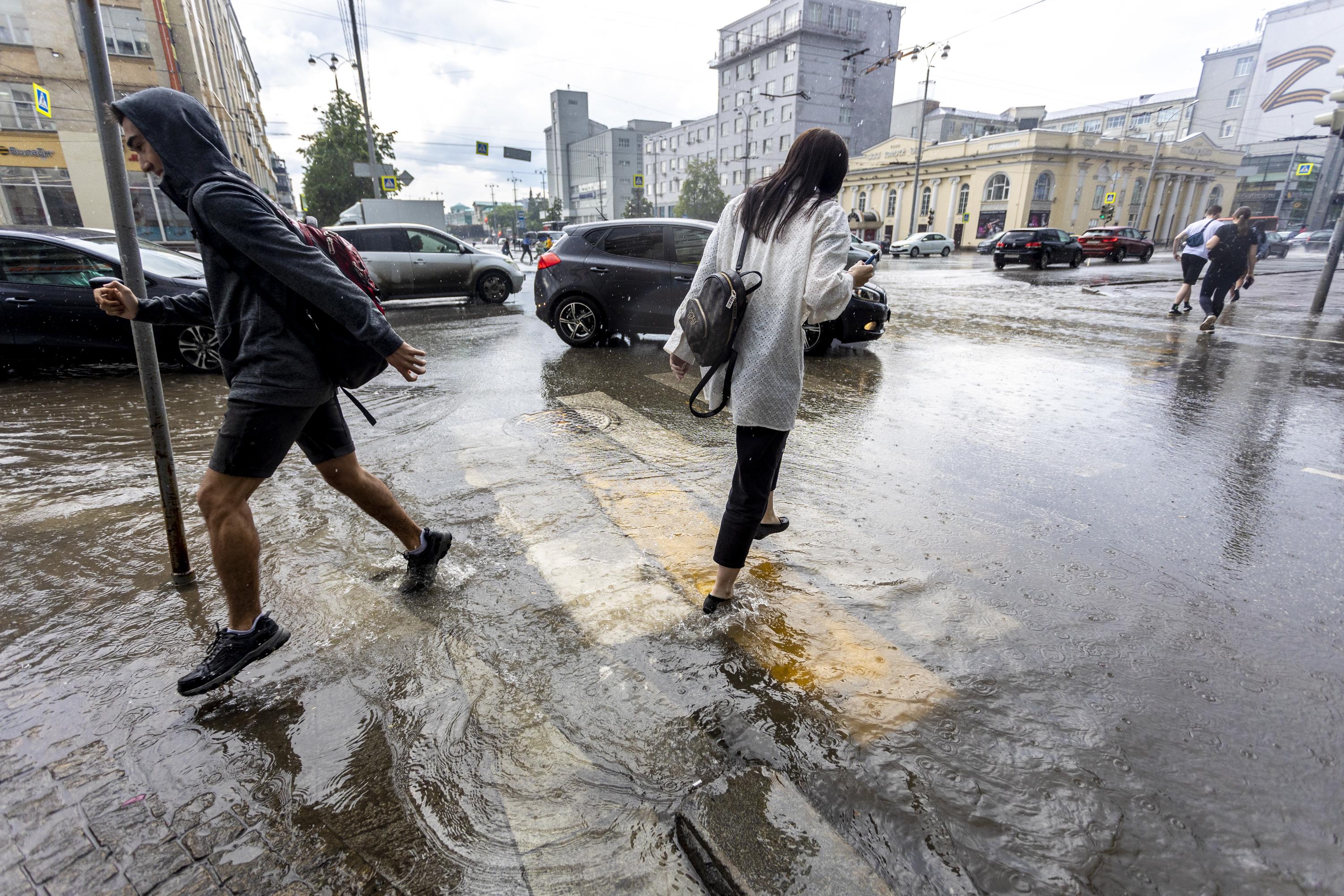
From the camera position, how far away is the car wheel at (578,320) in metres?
8.26

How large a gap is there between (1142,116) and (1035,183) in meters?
51.5

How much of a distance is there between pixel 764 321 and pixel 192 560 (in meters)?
2.84

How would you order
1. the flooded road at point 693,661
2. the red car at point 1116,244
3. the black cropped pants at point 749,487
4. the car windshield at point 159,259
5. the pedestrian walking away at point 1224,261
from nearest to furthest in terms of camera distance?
the flooded road at point 693,661
the black cropped pants at point 749,487
the car windshield at point 159,259
the pedestrian walking away at point 1224,261
the red car at point 1116,244

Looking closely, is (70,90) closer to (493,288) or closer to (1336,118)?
(493,288)

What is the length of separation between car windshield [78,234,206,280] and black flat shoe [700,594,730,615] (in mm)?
6192

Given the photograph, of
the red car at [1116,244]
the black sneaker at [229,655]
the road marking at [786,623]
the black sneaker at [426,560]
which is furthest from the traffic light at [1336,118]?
the red car at [1116,244]

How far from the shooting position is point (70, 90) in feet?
80.7

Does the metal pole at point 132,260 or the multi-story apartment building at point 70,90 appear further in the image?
the multi-story apartment building at point 70,90

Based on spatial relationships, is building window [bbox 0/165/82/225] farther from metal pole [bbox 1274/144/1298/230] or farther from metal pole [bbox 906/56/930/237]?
metal pole [bbox 1274/144/1298/230]

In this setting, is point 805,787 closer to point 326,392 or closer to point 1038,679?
point 1038,679

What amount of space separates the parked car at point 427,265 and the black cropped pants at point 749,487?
Result: 1148 cm

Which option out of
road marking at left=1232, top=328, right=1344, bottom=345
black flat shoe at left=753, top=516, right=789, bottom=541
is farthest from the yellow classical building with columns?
black flat shoe at left=753, top=516, right=789, bottom=541

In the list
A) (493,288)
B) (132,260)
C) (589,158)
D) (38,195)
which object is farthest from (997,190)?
(589,158)

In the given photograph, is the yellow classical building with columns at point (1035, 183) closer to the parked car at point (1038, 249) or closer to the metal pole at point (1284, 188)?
the metal pole at point (1284, 188)
